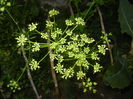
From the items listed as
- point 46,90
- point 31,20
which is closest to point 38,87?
point 46,90

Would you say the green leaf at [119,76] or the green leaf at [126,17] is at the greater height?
the green leaf at [126,17]

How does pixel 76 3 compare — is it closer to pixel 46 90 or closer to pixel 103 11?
pixel 103 11

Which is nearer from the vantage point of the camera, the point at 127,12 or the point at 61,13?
the point at 127,12

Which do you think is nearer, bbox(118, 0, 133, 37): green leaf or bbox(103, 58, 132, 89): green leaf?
bbox(103, 58, 132, 89): green leaf

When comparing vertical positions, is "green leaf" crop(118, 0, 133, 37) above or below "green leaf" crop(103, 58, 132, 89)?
above
